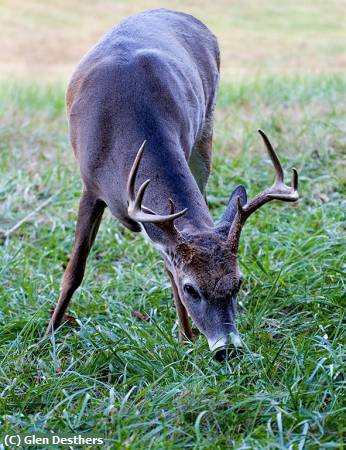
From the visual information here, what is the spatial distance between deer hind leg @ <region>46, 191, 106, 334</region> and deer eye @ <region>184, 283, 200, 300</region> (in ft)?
3.01

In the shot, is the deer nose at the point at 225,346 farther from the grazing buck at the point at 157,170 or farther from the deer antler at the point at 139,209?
the deer antler at the point at 139,209

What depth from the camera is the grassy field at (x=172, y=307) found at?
3750mm

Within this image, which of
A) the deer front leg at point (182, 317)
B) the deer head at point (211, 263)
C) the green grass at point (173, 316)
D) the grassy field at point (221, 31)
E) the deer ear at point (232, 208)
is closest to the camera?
the green grass at point (173, 316)

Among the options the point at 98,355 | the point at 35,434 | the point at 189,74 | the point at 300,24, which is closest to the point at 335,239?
the point at 189,74

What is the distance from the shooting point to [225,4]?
20766 mm

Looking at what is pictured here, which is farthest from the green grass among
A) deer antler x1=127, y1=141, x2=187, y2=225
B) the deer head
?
deer antler x1=127, y1=141, x2=187, y2=225

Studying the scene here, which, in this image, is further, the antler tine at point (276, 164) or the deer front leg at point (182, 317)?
the deer front leg at point (182, 317)

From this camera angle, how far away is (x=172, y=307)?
17.3ft

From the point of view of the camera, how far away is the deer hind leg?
4.90 m

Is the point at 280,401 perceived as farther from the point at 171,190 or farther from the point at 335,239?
the point at 335,239

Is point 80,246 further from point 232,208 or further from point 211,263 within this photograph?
point 211,263

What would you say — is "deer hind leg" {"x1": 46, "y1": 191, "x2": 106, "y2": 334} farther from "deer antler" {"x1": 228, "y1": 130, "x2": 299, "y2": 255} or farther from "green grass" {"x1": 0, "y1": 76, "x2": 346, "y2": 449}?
"deer antler" {"x1": 228, "y1": 130, "x2": 299, "y2": 255}

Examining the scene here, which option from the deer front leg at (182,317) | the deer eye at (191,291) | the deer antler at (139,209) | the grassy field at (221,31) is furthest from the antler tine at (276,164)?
the grassy field at (221,31)

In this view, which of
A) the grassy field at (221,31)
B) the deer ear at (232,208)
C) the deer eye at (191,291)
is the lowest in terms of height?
the grassy field at (221,31)
